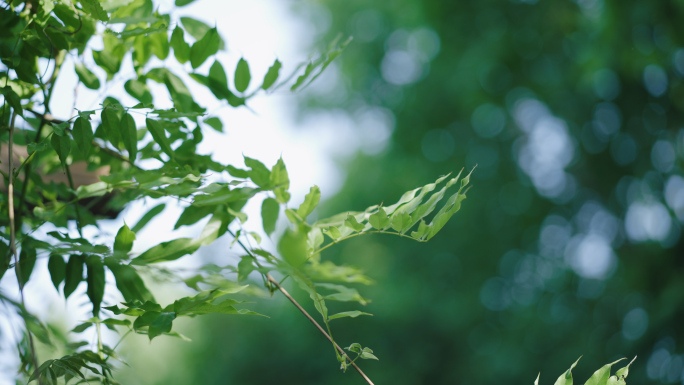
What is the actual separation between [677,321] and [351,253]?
1.78 m

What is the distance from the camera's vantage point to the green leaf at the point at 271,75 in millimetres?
366

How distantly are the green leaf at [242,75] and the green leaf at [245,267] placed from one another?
0.15 meters

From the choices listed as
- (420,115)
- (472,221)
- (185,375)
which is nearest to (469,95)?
(420,115)

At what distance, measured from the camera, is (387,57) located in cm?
322

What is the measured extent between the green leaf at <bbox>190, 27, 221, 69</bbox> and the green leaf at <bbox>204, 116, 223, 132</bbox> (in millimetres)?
44

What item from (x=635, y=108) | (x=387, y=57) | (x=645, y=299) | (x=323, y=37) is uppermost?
(x=323, y=37)

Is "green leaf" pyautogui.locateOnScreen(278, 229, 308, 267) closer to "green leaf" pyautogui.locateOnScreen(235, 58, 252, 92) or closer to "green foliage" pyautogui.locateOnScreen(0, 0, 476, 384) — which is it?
"green foliage" pyautogui.locateOnScreen(0, 0, 476, 384)

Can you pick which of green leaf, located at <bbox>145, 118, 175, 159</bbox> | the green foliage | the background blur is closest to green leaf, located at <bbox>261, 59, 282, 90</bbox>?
the green foliage

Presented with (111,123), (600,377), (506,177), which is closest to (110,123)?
(111,123)

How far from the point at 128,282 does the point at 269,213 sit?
0.10 metres

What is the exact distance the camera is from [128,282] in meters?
0.32

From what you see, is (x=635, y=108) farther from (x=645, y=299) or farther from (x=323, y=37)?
(x=323, y=37)

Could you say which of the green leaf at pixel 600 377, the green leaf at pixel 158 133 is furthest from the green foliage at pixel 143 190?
the green leaf at pixel 600 377

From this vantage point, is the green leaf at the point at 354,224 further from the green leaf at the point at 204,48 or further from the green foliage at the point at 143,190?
the green leaf at the point at 204,48
